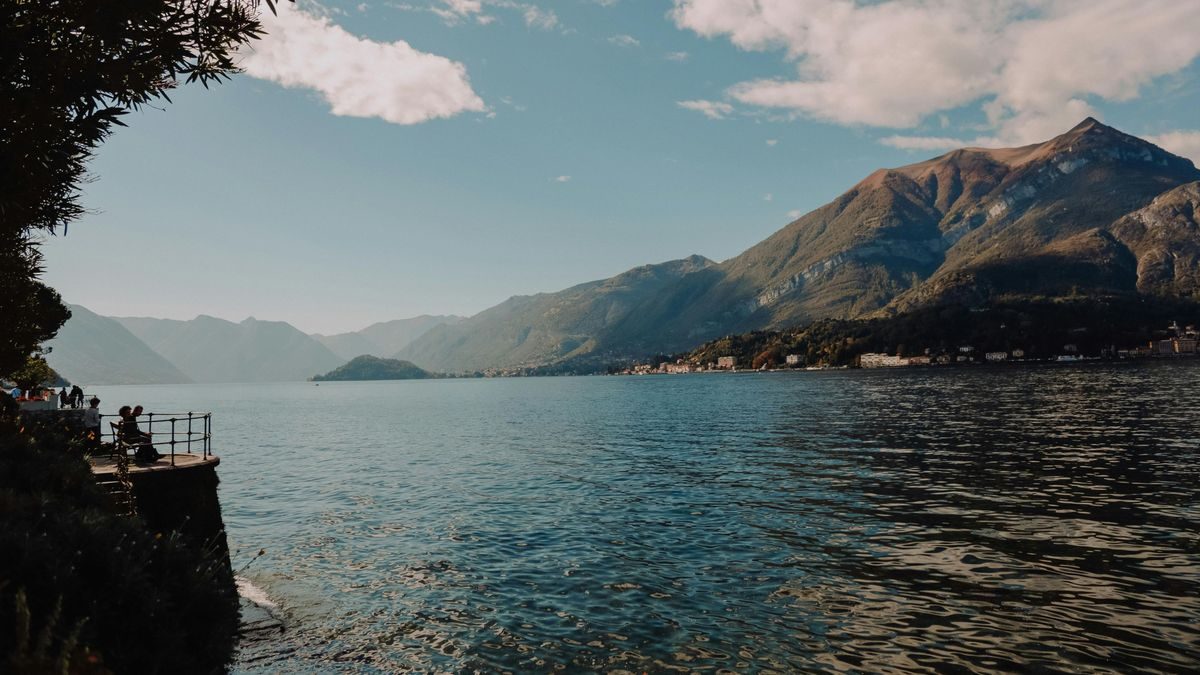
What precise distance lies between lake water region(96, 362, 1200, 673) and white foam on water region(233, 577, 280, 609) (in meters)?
0.26

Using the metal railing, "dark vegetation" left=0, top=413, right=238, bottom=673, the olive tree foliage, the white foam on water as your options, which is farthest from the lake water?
the olive tree foliage

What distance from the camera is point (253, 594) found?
19.1 m

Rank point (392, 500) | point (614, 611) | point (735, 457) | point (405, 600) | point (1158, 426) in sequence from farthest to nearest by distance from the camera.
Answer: point (1158, 426) → point (735, 457) → point (392, 500) → point (405, 600) → point (614, 611)

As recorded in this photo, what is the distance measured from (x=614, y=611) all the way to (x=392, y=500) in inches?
836

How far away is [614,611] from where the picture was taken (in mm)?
16016

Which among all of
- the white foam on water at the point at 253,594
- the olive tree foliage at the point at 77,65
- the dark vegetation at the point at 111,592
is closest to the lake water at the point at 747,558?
the white foam on water at the point at 253,594

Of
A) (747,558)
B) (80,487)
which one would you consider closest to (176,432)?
(80,487)

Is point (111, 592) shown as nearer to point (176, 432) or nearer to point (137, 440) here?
point (137, 440)

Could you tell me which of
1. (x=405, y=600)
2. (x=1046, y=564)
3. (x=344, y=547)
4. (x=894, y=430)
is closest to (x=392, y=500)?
(x=344, y=547)

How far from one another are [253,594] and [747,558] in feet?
50.9

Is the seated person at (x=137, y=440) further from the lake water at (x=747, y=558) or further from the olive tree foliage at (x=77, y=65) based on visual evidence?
the olive tree foliage at (x=77, y=65)

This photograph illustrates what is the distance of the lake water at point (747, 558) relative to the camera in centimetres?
1365

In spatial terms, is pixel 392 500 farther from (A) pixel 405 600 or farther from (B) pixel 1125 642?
(B) pixel 1125 642

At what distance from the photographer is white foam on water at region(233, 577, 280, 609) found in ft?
59.6
